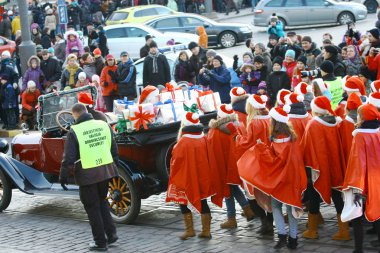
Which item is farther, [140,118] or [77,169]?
[140,118]

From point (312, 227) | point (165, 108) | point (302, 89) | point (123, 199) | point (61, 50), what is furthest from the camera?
point (61, 50)

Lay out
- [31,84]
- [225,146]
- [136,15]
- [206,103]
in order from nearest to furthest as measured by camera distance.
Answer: [225,146] → [206,103] → [31,84] → [136,15]

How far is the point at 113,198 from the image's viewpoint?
1184 cm

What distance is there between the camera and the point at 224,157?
10.9 m

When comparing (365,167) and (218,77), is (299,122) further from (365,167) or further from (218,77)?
(218,77)

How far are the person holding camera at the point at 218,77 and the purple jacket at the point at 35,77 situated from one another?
17.1ft

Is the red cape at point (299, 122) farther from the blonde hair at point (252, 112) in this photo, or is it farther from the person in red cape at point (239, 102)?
the person in red cape at point (239, 102)

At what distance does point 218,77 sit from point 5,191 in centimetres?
506

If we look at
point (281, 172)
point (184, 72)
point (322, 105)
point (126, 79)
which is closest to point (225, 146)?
point (281, 172)

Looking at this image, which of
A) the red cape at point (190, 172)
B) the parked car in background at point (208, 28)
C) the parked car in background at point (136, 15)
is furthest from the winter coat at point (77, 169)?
the parked car in background at point (136, 15)

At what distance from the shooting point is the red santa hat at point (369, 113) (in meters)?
9.28

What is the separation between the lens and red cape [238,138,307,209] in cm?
988

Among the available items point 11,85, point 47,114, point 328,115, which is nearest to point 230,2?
point 11,85

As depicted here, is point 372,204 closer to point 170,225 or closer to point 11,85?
point 170,225
